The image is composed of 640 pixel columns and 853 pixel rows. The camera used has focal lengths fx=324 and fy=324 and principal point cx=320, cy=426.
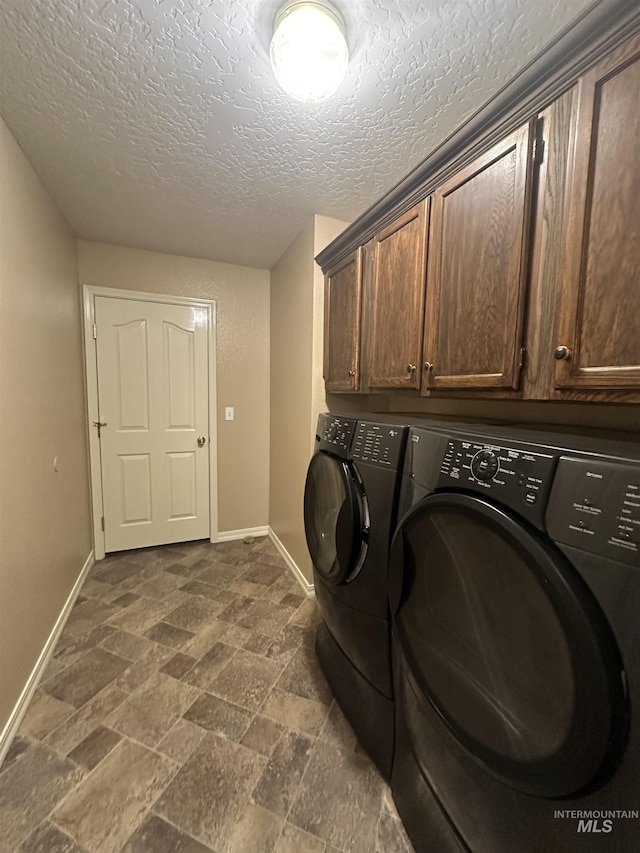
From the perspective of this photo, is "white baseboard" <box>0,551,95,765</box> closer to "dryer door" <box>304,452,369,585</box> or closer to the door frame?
the door frame

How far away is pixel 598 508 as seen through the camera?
0.56 metres

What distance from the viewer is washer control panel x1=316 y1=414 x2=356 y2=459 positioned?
4.46 ft

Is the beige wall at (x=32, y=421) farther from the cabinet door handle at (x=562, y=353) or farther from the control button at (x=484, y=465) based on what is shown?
the cabinet door handle at (x=562, y=353)

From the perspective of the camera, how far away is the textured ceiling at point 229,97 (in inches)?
37.5

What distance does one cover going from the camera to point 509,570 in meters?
0.68

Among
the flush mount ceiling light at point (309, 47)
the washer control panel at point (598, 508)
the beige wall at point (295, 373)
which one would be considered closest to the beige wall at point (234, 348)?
the beige wall at point (295, 373)

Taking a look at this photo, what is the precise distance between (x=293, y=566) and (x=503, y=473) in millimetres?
2104

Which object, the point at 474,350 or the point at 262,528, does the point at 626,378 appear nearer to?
the point at 474,350

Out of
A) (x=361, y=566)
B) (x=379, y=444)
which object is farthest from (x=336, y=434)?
(x=361, y=566)

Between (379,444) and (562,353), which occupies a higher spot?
(562,353)

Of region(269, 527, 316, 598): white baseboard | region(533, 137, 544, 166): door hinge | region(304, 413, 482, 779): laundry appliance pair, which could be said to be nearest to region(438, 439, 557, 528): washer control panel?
region(304, 413, 482, 779): laundry appliance pair

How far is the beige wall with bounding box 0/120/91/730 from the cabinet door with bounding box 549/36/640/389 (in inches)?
78.3

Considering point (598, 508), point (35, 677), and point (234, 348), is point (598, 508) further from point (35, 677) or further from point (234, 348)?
point (234, 348)

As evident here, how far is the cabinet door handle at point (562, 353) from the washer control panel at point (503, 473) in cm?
32
